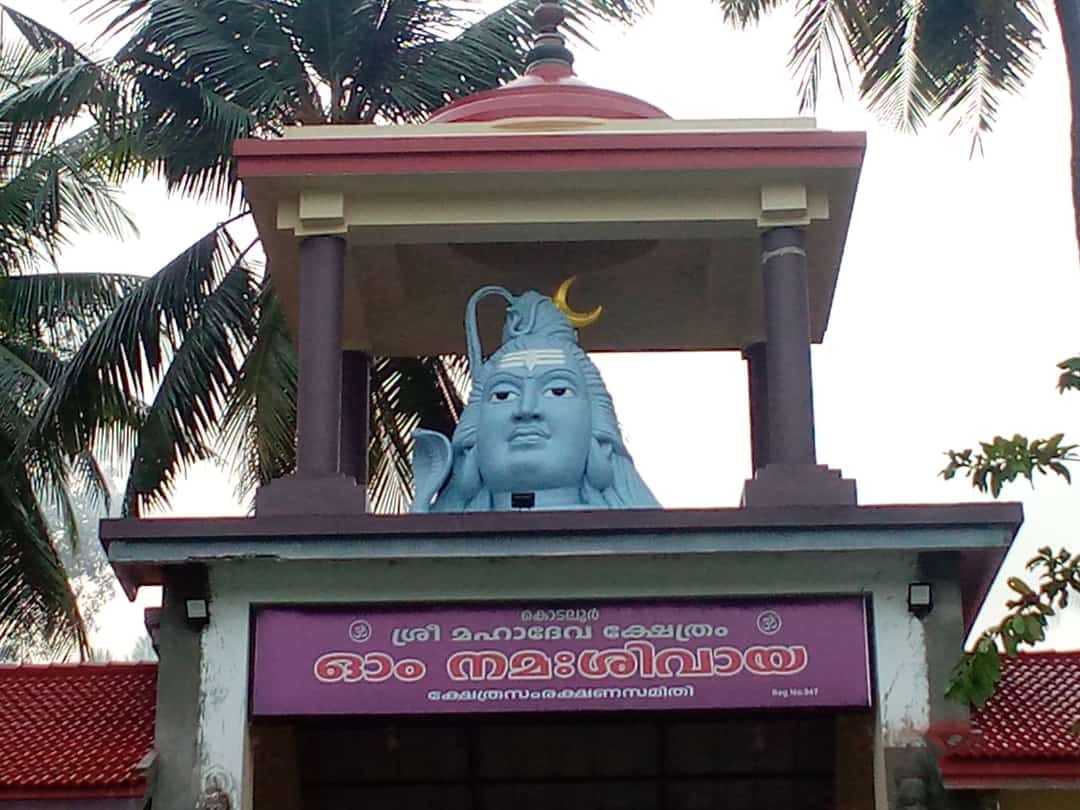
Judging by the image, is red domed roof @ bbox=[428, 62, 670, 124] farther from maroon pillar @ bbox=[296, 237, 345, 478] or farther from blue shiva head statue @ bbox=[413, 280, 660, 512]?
maroon pillar @ bbox=[296, 237, 345, 478]

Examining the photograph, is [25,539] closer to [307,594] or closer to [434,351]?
[434,351]

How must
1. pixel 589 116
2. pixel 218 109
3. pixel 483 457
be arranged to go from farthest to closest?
pixel 218 109 < pixel 589 116 < pixel 483 457

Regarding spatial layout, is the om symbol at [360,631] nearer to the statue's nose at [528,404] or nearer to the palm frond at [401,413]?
the statue's nose at [528,404]

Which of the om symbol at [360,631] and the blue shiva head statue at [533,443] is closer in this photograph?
the om symbol at [360,631]

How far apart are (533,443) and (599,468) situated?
19.8 inches

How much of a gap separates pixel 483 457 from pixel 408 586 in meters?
1.54

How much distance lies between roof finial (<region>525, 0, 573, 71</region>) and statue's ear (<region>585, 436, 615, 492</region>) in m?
3.52

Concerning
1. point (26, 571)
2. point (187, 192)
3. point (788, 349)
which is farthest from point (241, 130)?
point (788, 349)

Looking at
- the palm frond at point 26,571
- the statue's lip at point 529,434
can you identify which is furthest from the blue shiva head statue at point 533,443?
the palm frond at point 26,571

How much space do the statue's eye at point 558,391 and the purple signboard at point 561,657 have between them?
1.89 meters

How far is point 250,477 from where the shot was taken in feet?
63.5

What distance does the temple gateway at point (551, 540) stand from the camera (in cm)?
1056

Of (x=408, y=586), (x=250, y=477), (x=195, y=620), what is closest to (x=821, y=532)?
(x=408, y=586)

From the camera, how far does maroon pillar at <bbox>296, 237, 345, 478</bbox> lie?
11.5m
